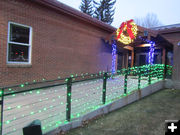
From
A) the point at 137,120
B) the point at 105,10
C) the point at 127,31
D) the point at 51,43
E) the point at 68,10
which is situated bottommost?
the point at 137,120

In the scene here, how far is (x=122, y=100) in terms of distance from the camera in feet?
16.4

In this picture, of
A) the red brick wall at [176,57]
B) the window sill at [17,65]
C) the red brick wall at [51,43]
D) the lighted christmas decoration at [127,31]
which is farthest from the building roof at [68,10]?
the red brick wall at [176,57]

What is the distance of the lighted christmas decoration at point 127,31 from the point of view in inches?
297

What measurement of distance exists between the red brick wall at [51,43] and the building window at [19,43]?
0.19 m

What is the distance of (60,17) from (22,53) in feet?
8.97

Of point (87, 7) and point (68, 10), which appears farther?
point (87, 7)

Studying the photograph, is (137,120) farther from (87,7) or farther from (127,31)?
(87,7)

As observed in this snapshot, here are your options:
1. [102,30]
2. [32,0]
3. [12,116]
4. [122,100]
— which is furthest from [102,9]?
[12,116]

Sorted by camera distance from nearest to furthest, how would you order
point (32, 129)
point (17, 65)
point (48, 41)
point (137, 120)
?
point (32, 129)
point (137, 120)
point (17, 65)
point (48, 41)

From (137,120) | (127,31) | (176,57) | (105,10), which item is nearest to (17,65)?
(137,120)

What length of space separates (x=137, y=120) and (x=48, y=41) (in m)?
5.30

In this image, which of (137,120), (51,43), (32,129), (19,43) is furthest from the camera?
(51,43)

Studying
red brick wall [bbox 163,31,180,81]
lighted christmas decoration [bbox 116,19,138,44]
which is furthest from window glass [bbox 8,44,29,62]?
red brick wall [bbox 163,31,180,81]

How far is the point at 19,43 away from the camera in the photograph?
6.08m
